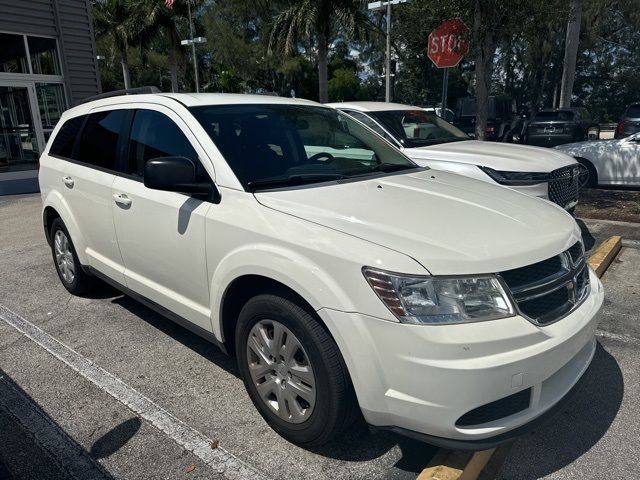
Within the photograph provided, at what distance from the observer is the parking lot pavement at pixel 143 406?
8.24 ft

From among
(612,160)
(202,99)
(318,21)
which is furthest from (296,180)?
(318,21)

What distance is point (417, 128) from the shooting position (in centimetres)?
661

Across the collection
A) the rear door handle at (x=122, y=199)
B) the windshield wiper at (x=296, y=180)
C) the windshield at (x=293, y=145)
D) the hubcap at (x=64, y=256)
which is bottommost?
the hubcap at (x=64, y=256)

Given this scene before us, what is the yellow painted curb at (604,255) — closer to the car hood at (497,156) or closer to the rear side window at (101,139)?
the car hood at (497,156)

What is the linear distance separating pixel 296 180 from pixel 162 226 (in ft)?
2.98

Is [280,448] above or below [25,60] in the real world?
below

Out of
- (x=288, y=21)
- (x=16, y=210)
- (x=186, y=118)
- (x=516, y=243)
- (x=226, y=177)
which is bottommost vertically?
(x=16, y=210)

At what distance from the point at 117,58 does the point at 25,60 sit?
2196 centimetres

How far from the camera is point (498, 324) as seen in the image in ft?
6.93

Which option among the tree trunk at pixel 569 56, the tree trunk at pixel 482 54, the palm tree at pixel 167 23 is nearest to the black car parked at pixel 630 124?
the tree trunk at pixel 569 56

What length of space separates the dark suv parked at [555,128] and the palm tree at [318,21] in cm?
822

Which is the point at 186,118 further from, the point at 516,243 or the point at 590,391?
the point at 590,391

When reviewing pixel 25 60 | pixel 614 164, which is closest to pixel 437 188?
pixel 614 164

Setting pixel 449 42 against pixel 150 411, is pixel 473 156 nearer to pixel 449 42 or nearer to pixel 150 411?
pixel 449 42
